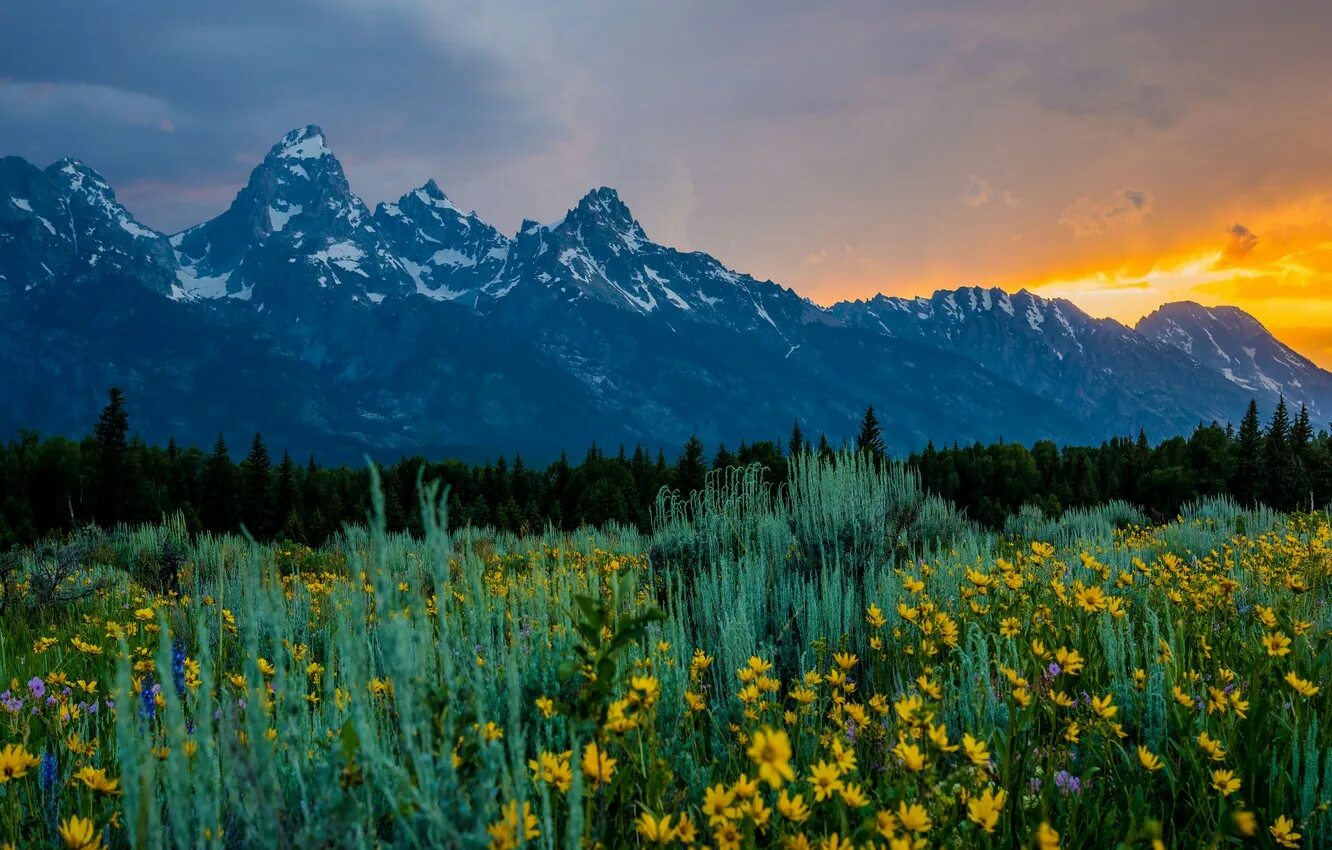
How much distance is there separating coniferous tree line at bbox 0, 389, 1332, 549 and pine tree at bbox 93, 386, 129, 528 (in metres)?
0.04

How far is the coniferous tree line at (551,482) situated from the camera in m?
20.9

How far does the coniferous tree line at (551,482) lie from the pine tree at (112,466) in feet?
0.13

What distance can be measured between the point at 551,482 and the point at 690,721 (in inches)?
1030

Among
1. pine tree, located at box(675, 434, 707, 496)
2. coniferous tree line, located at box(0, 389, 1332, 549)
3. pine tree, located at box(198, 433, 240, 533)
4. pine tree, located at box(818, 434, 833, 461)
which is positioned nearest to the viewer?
pine tree, located at box(818, 434, 833, 461)

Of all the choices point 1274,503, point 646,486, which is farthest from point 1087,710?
point 646,486

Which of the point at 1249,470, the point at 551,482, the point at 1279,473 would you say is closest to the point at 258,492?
the point at 551,482

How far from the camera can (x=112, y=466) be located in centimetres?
2430

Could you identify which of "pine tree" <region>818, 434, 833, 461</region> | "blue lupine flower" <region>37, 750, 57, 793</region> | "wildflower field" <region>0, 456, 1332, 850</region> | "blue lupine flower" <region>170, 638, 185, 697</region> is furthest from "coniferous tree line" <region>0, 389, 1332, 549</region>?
"blue lupine flower" <region>37, 750, 57, 793</region>

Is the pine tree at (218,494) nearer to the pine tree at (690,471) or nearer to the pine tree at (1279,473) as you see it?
the pine tree at (690,471)

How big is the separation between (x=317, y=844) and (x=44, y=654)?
5.09 metres

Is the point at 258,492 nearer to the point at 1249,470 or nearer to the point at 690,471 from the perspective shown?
the point at 690,471

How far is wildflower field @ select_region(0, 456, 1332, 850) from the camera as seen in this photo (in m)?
1.62

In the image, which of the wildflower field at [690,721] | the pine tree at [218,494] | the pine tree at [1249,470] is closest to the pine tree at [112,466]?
the pine tree at [218,494]

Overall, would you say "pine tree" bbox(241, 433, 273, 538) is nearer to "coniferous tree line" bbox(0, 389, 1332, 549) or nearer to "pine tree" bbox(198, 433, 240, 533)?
"coniferous tree line" bbox(0, 389, 1332, 549)
